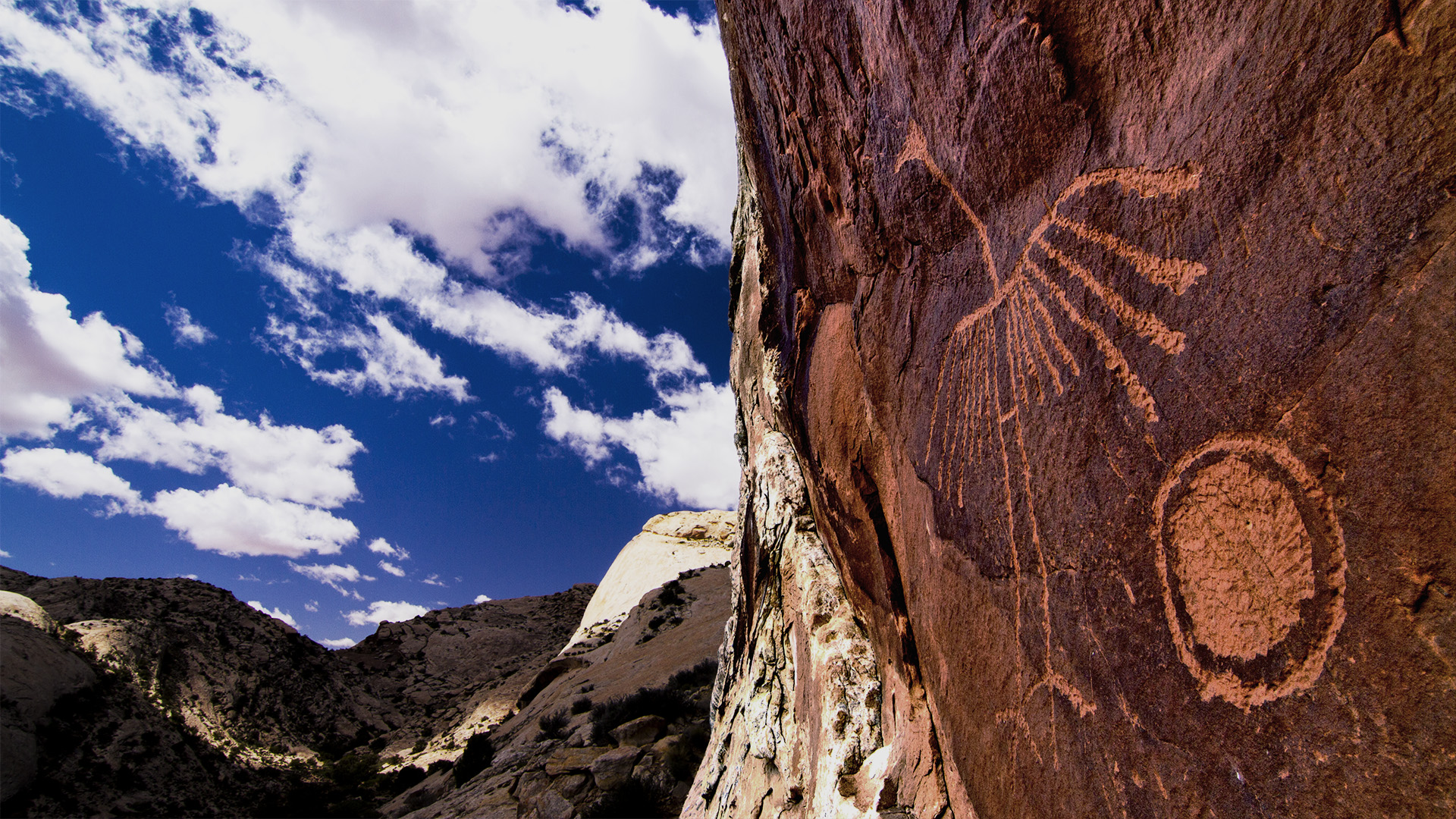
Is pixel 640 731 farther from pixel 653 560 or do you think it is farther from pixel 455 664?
pixel 455 664

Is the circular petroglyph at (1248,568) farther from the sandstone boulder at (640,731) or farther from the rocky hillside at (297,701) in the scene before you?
the sandstone boulder at (640,731)

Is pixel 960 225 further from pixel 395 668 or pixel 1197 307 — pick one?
pixel 395 668

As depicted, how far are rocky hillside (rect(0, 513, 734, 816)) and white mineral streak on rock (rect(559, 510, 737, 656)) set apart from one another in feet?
0.47

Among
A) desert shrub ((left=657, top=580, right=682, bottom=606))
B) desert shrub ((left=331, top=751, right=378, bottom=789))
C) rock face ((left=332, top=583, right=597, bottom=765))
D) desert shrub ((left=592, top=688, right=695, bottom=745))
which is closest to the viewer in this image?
desert shrub ((left=592, top=688, right=695, bottom=745))

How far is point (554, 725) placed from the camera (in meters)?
10.6

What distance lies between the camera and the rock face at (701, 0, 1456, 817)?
1216 millimetres

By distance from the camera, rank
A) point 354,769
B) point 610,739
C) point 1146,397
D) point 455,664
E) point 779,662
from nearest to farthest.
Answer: point 1146,397, point 779,662, point 610,739, point 354,769, point 455,664

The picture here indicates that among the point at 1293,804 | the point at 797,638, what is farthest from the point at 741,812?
the point at 1293,804

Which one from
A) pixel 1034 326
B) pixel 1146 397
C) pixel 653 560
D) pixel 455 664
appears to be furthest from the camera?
pixel 455 664

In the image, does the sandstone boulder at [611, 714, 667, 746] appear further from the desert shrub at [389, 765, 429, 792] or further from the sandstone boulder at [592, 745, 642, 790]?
the desert shrub at [389, 765, 429, 792]

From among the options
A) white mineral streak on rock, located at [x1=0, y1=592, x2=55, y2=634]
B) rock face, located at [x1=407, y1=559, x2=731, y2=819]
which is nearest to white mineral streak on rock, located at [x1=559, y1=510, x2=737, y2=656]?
rock face, located at [x1=407, y1=559, x2=731, y2=819]

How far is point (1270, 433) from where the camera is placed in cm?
145

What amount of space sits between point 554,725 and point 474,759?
2.09m

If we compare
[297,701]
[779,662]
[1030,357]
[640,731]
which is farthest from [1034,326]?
[297,701]
